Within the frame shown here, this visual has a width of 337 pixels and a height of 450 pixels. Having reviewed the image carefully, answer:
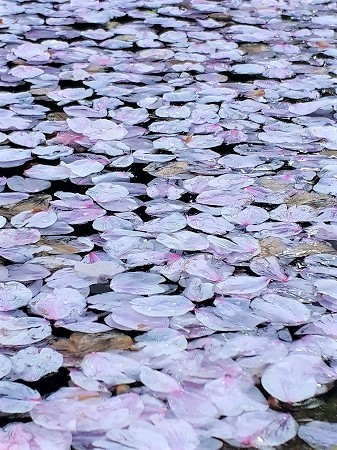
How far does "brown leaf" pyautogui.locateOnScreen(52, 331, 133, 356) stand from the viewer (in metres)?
1.06

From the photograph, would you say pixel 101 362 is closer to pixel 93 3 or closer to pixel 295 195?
pixel 295 195

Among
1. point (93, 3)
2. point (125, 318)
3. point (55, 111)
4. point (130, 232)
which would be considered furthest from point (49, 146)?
point (93, 3)

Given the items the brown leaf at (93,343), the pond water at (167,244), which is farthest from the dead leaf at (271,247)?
the brown leaf at (93,343)

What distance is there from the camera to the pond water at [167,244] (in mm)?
966

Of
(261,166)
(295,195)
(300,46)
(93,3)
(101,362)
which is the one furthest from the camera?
(93,3)

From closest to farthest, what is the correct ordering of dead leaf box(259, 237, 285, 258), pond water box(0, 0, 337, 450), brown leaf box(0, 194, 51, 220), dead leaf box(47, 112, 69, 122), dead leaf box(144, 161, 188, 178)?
pond water box(0, 0, 337, 450), dead leaf box(259, 237, 285, 258), brown leaf box(0, 194, 51, 220), dead leaf box(144, 161, 188, 178), dead leaf box(47, 112, 69, 122)

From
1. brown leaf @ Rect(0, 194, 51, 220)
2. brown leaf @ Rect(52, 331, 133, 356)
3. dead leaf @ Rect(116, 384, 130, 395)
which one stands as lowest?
dead leaf @ Rect(116, 384, 130, 395)

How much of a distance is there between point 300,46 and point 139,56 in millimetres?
497

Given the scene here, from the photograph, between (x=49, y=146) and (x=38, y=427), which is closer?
(x=38, y=427)

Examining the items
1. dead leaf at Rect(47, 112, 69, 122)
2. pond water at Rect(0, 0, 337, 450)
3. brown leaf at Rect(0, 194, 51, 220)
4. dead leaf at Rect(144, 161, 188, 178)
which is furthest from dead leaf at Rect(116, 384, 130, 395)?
dead leaf at Rect(47, 112, 69, 122)

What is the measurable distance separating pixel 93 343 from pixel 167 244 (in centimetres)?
28

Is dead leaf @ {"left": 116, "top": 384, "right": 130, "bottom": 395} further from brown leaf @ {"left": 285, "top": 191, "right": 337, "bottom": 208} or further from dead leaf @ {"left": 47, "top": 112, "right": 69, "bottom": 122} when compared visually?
dead leaf @ {"left": 47, "top": 112, "right": 69, "bottom": 122}

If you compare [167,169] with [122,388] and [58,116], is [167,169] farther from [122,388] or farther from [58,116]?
[122,388]

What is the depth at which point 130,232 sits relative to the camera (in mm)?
1346
